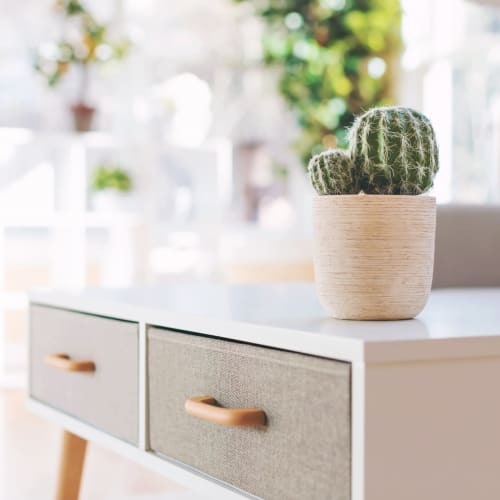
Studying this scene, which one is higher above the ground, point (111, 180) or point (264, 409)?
point (111, 180)

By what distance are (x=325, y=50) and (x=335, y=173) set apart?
11.5ft

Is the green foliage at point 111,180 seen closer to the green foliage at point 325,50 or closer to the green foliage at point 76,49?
the green foliage at point 76,49

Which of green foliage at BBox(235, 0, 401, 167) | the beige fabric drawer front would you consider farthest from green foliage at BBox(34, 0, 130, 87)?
the beige fabric drawer front

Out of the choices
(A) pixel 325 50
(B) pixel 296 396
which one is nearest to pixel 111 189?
(A) pixel 325 50

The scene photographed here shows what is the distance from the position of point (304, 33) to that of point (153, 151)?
92cm

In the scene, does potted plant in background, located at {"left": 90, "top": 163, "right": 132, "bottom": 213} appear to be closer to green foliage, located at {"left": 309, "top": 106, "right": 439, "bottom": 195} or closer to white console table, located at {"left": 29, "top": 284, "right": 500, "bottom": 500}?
white console table, located at {"left": 29, "top": 284, "right": 500, "bottom": 500}

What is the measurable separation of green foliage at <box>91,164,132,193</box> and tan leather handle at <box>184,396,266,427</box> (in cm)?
324

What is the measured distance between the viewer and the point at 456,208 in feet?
6.98

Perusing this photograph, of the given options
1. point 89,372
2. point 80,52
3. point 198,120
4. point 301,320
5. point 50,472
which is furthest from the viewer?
point 198,120

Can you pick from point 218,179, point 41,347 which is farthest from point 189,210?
point 41,347

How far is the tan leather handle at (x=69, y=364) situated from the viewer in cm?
135

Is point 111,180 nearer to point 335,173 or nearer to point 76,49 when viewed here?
point 76,49

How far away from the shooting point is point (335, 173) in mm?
1055

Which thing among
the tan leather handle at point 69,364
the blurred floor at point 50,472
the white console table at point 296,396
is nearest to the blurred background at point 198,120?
the blurred floor at point 50,472
